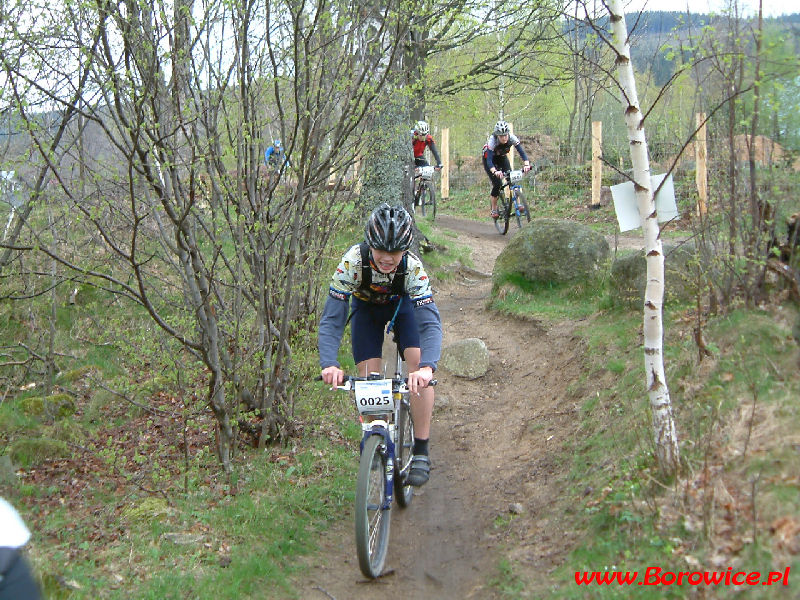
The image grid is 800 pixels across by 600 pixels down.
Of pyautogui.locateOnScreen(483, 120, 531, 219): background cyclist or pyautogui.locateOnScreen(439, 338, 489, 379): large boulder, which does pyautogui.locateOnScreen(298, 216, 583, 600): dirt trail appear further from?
pyautogui.locateOnScreen(483, 120, 531, 219): background cyclist

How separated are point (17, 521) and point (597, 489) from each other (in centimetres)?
359

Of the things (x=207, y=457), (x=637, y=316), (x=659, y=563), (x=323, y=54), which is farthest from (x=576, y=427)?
(x=323, y=54)

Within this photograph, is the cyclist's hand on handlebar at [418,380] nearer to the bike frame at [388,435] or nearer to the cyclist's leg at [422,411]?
the bike frame at [388,435]

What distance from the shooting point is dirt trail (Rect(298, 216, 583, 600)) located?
4.32m

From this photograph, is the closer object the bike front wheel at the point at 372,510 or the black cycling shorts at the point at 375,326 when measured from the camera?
the bike front wheel at the point at 372,510

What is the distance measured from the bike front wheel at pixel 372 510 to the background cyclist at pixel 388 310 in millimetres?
446

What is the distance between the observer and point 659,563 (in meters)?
3.47

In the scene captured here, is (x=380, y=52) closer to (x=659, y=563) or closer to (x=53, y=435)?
(x=659, y=563)

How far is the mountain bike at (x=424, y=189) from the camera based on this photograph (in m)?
15.6

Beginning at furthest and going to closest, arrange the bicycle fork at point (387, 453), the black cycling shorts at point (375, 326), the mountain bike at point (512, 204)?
the mountain bike at point (512, 204)
the black cycling shorts at point (375, 326)
the bicycle fork at point (387, 453)

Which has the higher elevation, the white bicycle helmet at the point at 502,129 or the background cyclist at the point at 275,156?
the white bicycle helmet at the point at 502,129

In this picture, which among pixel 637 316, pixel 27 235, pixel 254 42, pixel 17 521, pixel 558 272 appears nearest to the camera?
pixel 17 521

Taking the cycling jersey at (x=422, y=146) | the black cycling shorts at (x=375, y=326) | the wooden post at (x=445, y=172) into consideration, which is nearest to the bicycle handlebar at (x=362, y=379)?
the black cycling shorts at (x=375, y=326)

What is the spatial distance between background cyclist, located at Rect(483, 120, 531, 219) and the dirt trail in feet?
17.7
